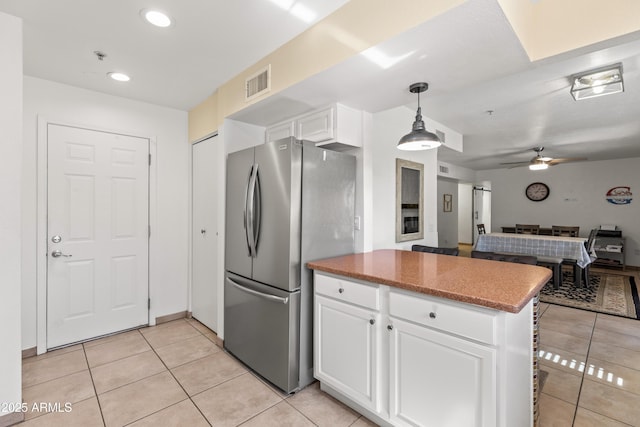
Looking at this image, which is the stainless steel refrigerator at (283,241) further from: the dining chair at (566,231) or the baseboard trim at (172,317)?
the dining chair at (566,231)

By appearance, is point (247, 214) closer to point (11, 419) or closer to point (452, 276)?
point (452, 276)

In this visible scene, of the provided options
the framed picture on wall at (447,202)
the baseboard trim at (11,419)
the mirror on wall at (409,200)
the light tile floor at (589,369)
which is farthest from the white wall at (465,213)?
the baseboard trim at (11,419)

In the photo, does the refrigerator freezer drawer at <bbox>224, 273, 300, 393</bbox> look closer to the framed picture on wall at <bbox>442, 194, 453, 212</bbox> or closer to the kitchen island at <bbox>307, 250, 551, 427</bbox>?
the kitchen island at <bbox>307, 250, 551, 427</bbox>

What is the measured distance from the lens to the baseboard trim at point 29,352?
2.65m

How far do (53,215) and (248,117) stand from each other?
6.77ft

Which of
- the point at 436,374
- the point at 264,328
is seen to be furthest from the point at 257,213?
the point at 436,374

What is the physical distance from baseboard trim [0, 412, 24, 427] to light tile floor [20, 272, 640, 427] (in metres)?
0.07

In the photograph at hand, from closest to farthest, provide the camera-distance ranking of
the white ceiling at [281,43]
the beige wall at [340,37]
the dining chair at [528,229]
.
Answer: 1. the beige wall at [340,37]
2. the white ceiling at [281,43]
3. the dining chair at [528,229]

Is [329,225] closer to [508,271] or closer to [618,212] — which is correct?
[508,271]

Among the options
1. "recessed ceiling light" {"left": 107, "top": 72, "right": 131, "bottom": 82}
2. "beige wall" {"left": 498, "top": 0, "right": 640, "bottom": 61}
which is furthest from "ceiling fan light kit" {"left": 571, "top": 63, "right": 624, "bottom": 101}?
"recessed ceiling light" {"left": 107, "top": 72, "right": 131, "bottom": 82}

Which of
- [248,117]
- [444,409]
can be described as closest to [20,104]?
[248,117]

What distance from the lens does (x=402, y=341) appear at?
5.33ft

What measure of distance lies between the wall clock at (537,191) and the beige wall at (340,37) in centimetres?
862

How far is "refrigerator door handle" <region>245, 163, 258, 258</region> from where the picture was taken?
2402 mm
